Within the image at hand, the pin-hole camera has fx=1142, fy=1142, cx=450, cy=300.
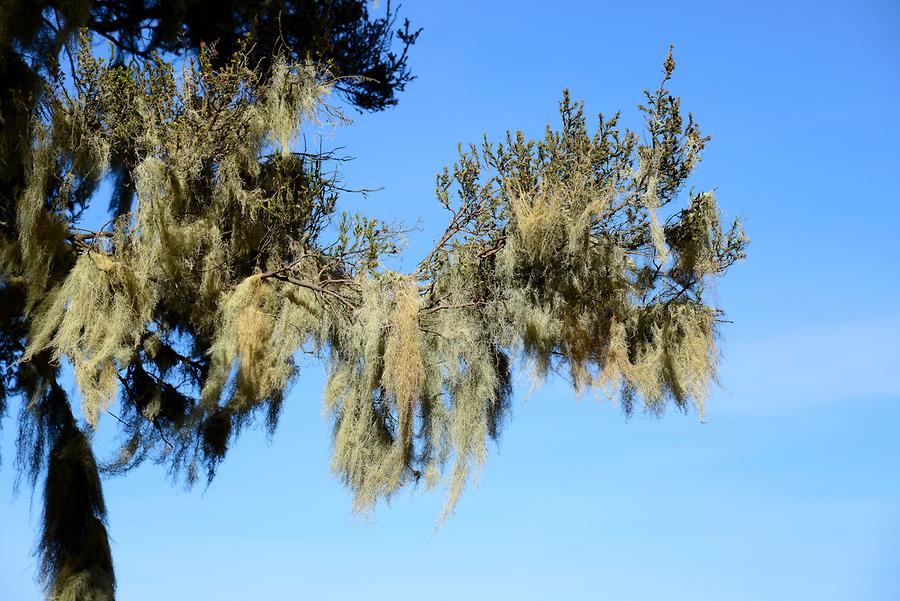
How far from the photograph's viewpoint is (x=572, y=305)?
6.16 metres

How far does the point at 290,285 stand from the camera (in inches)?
252

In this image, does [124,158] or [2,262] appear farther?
[124,158]

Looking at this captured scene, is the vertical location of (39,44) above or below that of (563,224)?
above

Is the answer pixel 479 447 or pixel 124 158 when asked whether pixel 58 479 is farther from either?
pixel 479 447

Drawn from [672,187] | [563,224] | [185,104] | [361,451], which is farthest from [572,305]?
[185,104]


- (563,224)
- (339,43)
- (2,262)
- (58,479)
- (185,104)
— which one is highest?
(339,43)

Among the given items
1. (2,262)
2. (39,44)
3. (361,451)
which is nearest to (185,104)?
(39,44)

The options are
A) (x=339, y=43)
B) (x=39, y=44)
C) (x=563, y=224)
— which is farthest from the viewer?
(x=339, y=43)

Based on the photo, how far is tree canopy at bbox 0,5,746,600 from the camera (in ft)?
19.8

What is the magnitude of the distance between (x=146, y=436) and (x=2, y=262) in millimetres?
1312

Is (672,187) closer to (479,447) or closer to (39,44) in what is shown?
(479,447)

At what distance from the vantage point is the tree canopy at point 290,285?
603cm

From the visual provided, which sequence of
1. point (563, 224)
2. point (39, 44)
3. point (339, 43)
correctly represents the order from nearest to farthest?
point (563, 224) < point (39, 44) < point (339, 43)

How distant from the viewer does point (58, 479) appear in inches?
260
